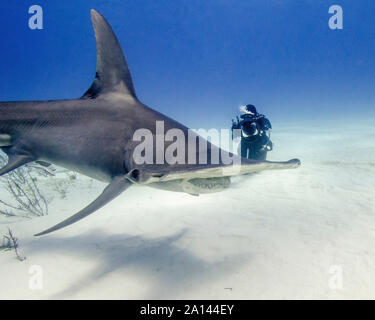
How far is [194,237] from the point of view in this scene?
11.1 ft

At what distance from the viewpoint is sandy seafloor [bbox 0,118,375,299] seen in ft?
7.37

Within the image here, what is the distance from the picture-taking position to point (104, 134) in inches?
97.3

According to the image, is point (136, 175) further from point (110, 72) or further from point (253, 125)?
point (253, 125)

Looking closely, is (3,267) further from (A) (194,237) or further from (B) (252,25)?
(B) (252,25)

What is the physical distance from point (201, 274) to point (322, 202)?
3347 mm

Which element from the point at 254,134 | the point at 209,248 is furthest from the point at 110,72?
the point at 254,134

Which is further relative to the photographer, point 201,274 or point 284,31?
point 284,31

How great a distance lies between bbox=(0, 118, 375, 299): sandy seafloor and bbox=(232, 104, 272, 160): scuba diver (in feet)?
6.92

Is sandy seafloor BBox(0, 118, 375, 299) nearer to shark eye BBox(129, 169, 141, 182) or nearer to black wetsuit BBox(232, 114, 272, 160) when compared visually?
shark eye BBox(129, 169, 141, 182)

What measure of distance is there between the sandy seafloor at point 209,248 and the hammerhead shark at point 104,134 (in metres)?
1.03

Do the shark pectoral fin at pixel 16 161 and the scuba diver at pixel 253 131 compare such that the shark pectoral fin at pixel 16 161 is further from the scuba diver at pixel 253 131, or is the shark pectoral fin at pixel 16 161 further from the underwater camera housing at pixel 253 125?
the underwater camera housing at pixel 253 125

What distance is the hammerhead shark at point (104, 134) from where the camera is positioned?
217 centimetres

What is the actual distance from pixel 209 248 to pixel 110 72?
2739 mm
